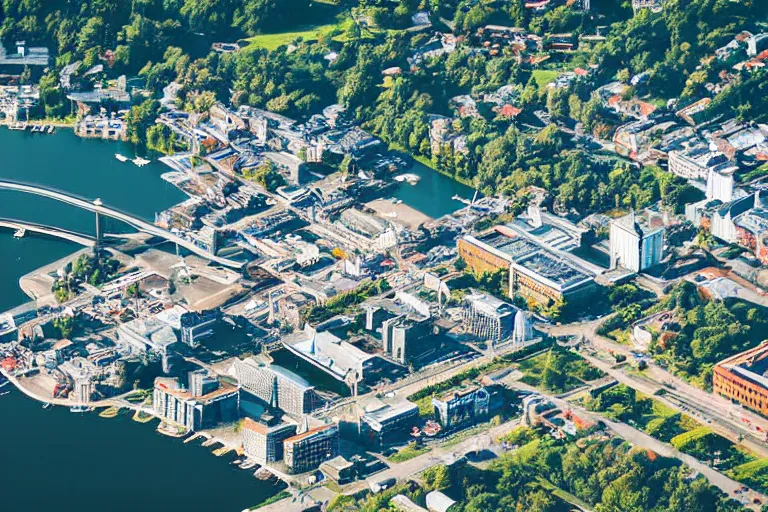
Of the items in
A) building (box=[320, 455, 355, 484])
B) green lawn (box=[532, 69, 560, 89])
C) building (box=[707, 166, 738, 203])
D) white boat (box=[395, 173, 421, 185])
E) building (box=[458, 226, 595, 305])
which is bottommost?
building (box=[320, 455, 355, 484])

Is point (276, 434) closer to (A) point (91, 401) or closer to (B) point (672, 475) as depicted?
(A) point (91, 401)

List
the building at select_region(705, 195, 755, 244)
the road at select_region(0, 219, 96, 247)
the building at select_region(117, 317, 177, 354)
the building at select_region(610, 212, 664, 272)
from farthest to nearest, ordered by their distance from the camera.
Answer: the road at select_region(0, 219, 96, 247) → the building at select_region(705, 195, 755, 244) → the building at select_region(610, 212, 664, 272) → the building at select_region(117, 317, 177, 354)

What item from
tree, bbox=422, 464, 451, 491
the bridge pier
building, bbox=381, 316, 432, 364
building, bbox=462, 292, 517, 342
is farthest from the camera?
the bridge pier

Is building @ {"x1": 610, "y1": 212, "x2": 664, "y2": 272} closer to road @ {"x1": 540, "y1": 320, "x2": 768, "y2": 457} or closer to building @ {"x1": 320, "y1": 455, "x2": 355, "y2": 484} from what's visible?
road @ {"x1": 540, "y1": 320, "x2": 768, "y2": 457}

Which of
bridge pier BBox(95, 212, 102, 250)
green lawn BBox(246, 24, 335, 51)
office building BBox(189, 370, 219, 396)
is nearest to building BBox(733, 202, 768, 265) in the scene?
office building BBox(189, 370, 219, 396)

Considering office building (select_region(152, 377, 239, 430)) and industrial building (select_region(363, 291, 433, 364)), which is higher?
industrial building (select_region(363, 291, 433, 364))

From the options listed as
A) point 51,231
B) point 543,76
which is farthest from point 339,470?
point 543,76
